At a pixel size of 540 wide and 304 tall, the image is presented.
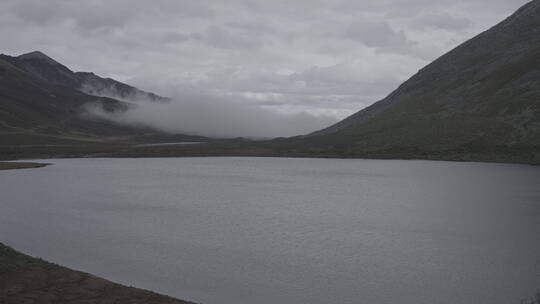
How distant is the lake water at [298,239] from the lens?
32.4 m

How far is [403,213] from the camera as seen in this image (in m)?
62.7

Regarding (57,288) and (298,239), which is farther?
(298,239)

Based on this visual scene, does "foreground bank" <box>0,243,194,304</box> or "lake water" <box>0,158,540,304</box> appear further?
"lake water" <box>0,158,540,304</box>

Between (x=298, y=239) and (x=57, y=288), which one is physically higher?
(x=298, y=239)

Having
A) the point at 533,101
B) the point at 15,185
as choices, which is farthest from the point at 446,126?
the point at 15,185

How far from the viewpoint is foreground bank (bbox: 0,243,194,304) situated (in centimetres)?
2834

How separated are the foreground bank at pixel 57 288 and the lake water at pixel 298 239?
7.53 feet

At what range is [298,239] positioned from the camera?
47.3 meters

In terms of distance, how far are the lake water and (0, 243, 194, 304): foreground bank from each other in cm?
230

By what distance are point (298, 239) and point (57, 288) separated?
2338cm

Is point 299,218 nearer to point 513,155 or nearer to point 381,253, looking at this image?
point 381,253

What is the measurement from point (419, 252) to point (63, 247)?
31.5 m

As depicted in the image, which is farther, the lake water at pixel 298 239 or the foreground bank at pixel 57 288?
the lake water at pixel 298 239

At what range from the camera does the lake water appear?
32.4 meters
